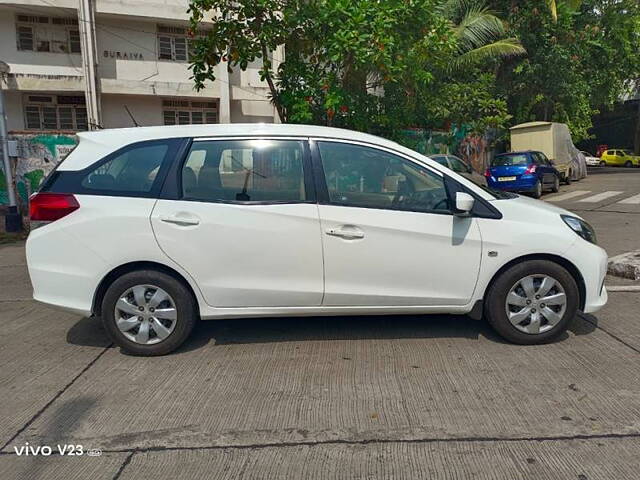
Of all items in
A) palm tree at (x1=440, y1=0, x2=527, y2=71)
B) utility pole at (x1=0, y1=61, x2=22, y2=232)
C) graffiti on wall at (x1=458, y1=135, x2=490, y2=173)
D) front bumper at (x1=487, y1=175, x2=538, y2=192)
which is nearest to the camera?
utility pole at (x1=0, y1=61, x2=22, y2=232)

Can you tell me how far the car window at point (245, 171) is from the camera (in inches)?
154

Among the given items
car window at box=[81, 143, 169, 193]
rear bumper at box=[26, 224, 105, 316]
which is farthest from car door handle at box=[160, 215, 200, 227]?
rear bumper at box=[26, 224, 105, 316]

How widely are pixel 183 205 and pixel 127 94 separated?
605 inches

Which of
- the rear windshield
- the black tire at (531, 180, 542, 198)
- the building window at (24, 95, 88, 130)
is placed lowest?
the black tire at (531, 180, 542, 198)

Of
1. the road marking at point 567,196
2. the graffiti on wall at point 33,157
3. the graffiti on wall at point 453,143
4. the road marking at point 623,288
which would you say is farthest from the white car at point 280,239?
the graffiti on wall at point 453,143

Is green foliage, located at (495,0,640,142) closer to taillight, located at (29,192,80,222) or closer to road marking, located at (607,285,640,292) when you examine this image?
road marking, located at (607,285,640,292)

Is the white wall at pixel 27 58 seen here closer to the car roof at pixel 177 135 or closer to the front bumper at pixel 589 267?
the car roof at pixel 177 135

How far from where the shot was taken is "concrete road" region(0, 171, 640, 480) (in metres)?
2.64

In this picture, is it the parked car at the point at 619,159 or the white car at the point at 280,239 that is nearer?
the white car at the point at 280,239

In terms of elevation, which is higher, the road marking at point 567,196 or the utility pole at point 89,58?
the utility pole at point 89,58

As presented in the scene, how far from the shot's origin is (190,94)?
17.7 m

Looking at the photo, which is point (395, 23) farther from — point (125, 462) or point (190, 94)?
point (190, 94)

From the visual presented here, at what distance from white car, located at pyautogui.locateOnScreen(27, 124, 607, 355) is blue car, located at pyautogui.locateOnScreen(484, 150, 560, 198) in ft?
41.1

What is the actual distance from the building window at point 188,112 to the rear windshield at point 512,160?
34.3 feet
